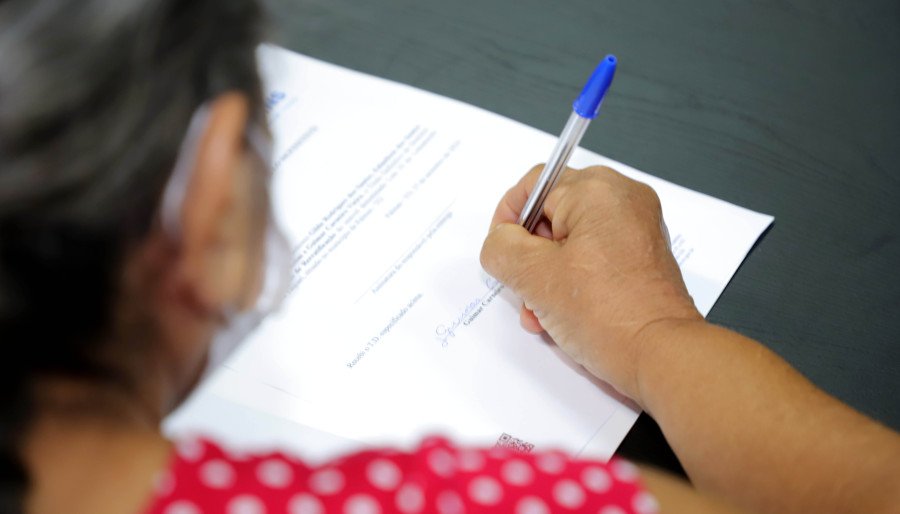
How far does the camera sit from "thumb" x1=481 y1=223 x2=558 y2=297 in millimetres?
575

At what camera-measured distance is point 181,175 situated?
35 cm

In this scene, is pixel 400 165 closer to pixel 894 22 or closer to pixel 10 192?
pixel 10 192

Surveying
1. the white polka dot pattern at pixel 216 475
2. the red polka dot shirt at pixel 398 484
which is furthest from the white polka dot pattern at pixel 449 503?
the white polka dot pattern at pixel 216 475

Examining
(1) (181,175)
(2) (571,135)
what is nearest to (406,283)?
(2) (571,135)

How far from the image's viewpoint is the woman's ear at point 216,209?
1.17 feet

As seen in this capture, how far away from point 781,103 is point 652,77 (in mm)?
118

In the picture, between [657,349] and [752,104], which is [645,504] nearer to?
[657,349]

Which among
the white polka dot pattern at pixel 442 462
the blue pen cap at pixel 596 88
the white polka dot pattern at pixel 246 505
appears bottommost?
the white polka dot pattern at pixel 246 505

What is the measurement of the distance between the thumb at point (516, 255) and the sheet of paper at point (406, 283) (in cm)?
3

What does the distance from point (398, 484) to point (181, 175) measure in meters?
0.19

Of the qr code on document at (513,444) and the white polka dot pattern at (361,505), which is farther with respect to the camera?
the qr code on document at (513,444)

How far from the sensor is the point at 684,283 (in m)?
0.59

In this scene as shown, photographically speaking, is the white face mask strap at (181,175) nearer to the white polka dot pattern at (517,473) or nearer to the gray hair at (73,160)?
the gray hair at (73,160)
